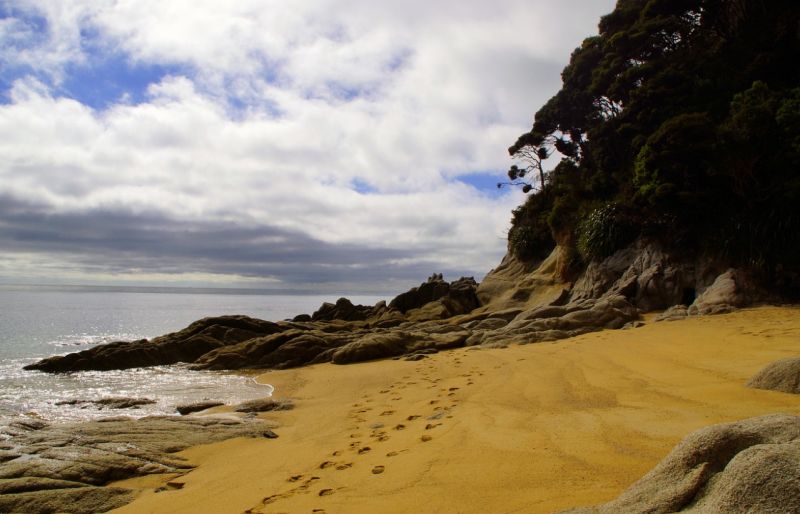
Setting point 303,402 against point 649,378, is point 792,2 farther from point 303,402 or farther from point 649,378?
point 303,402

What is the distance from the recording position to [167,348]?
18.2 meters

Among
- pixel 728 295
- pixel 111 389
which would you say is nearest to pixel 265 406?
pixel 111 389

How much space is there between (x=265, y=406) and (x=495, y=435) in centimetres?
563

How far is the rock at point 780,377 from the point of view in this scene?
17.6 feet

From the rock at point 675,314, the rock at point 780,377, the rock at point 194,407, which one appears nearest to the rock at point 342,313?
the rock at point 675,314

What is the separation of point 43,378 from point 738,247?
21.8 meters

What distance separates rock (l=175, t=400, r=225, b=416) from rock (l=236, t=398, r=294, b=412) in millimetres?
776

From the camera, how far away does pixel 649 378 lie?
7.28m

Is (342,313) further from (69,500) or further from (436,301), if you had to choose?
(69,500)

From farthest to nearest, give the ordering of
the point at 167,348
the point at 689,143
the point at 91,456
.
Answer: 1. the point at 167,348
2. the point at 689,143
3. the point at 91,456

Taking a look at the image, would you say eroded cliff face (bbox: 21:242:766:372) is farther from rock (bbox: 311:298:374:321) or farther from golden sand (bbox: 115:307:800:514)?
rock (bbox: 311:298:374:321)

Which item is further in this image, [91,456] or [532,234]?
[532,234]

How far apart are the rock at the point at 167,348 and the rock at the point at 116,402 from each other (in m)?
7.06

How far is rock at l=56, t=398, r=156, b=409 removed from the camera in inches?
396
